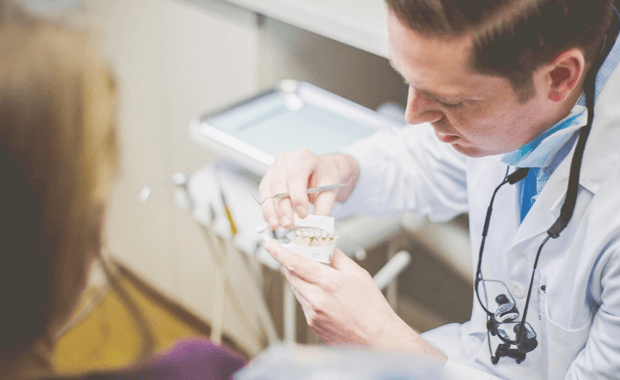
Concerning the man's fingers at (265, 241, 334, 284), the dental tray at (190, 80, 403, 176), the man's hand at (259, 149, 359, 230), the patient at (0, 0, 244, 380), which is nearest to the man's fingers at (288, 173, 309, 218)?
the man's hand at (259, 149, 359, 230)

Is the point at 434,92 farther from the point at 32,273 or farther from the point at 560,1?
the point at 32,273

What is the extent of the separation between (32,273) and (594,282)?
74 cm

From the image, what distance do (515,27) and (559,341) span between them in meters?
0.50

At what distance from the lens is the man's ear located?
0.74 metres

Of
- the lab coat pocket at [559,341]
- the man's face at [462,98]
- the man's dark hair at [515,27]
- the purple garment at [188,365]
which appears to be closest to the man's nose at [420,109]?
the man's face at [462,98]

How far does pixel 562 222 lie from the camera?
0.82m

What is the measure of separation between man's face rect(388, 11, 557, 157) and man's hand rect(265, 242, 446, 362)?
0.29 m

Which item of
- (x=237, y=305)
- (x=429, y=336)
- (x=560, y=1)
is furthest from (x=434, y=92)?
(x=237, y=305)

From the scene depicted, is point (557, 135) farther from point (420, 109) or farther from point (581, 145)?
point (420, 109)

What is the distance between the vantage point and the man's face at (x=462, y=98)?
2.55 feet

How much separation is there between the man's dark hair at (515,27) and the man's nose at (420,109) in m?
0.11

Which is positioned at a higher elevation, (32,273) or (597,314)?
(32,273)

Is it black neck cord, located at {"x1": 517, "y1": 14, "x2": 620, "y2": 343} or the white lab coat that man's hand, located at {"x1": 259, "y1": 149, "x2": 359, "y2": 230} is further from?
black neck cord, located at {"x1": 517, "y1": 14, "x2": 620, "y2": 343}

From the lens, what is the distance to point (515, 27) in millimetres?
718
